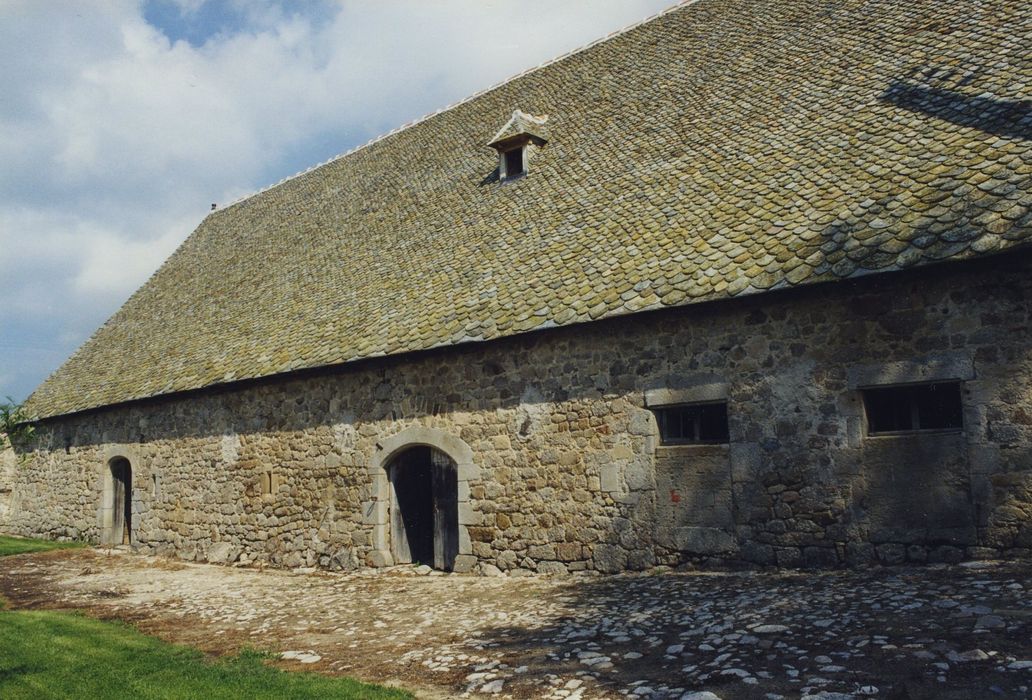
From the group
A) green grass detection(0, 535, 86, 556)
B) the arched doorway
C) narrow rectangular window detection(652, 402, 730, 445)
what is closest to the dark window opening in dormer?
narrow rectangular window detection(652, 402, 730, 445)

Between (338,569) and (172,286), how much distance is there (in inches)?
415

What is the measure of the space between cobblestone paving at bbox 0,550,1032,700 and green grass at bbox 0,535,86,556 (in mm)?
6133

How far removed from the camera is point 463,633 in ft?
21.3

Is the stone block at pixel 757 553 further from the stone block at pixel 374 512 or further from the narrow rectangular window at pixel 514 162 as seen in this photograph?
the narrow rectangular window at pixel 514 162

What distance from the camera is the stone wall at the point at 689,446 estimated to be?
271 inches

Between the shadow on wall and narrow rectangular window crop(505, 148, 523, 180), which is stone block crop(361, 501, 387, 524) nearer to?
narrow rectangular window crop(505, 148, 523, 180)

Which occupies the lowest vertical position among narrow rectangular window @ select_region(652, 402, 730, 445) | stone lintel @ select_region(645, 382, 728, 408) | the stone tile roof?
narrow rectangular window @ select_region(652, 402, 730, 445)

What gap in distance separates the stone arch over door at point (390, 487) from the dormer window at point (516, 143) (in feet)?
15.9

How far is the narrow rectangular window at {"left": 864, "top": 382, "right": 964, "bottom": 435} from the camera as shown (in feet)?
23.3

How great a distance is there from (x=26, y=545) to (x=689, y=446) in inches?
544

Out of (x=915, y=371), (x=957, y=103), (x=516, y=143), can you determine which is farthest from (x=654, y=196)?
(x=915, y=371)

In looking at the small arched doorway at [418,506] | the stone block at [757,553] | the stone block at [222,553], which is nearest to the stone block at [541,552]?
the small arched doorway at [418,506]

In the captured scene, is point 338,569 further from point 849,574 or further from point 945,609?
point 945,609

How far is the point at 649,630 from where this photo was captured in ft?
19.3
